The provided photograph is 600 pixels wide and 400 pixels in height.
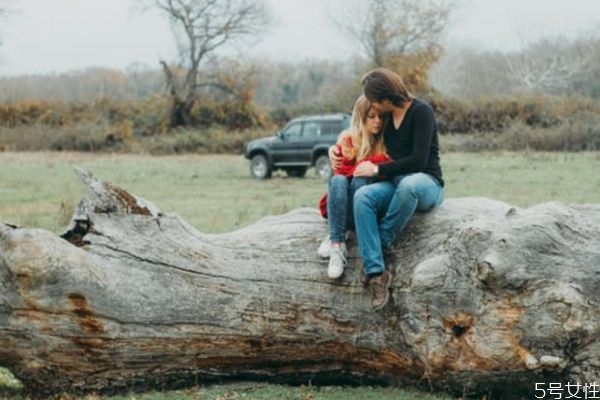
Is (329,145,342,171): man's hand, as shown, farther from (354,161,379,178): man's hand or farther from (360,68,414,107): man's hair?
(360,68,414,107): man's hair

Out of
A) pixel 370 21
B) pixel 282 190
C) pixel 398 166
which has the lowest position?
pixel 282 190

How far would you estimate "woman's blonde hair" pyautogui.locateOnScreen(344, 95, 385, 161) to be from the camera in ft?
23.5

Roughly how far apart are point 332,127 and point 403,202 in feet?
86.0

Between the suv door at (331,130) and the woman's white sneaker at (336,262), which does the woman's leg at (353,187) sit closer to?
the woman's white sneaker at (336,262)

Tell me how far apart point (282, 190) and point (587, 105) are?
34916 millimetres

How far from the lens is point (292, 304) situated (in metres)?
7.00

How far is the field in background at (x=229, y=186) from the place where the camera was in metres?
19.8

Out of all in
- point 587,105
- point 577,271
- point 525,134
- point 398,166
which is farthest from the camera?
point 587,105

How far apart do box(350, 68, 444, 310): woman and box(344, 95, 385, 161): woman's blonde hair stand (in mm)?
82

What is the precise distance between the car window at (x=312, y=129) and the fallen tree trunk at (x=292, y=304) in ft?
84.7

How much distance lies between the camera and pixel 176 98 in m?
60.7

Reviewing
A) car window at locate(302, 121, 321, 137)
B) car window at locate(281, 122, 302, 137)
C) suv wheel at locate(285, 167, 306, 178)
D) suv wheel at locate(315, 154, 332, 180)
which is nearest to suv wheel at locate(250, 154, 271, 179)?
suv wheel at locate(285, 167, 306, 178)

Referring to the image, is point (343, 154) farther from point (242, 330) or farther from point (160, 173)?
point (160, 173)

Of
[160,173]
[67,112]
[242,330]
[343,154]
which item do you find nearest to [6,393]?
[242,330]
